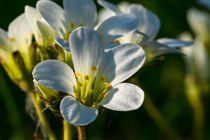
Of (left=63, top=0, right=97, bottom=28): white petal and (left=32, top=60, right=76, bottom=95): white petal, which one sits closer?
(left=32, top=60, right=76, bottom=95): white petal

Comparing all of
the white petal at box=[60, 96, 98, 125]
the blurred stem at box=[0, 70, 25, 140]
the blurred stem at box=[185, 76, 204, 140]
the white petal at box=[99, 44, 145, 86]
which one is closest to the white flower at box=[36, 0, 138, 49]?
the white petal at box=[99, 44, 145, 86]

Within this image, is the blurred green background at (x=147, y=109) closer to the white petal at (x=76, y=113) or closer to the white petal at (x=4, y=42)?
the white petal at (x=4, y=42)

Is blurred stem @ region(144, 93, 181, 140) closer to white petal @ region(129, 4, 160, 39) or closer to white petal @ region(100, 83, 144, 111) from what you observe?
white petal @ region(129, 4, 160, 39)

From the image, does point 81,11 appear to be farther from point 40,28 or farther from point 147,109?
point 147,109

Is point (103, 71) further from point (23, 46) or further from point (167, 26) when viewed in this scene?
point (167, 26)

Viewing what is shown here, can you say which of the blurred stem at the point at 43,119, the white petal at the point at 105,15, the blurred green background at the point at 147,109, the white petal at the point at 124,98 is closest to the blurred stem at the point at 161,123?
the blurred green background at the point at 147,109

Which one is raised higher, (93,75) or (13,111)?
(93,75)

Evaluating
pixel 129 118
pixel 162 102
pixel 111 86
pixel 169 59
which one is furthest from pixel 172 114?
pixel 111 86

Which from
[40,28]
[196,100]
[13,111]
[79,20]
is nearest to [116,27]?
[79,20]
